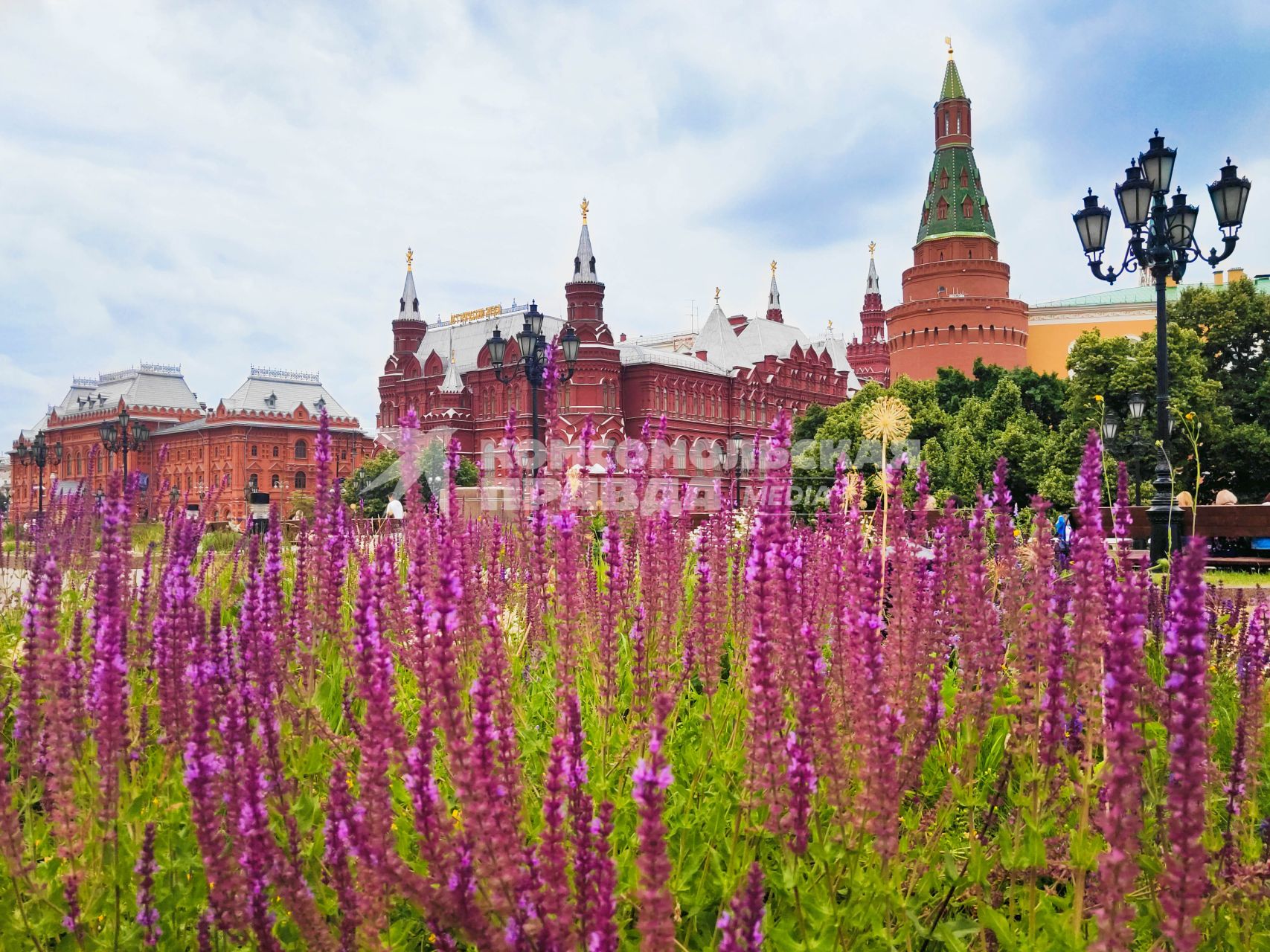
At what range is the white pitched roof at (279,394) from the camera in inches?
2840

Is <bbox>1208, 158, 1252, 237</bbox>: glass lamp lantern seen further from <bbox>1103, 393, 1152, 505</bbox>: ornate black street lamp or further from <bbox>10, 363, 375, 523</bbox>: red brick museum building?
<bbox>10, 363, 375, 523</bbox>: red brick museum building

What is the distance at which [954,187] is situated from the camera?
5709cm

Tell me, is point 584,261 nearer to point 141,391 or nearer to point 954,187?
point 954,187

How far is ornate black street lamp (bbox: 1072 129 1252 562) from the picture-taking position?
9500mm

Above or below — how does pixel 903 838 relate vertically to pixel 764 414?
below

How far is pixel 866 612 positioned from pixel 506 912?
99 cm

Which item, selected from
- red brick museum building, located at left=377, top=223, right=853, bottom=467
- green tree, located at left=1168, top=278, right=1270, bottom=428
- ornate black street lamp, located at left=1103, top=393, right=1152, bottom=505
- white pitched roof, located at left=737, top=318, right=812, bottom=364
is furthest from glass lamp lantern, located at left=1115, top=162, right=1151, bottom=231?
white pitched roof, located at left=737, top=318, right=812, bottom=364

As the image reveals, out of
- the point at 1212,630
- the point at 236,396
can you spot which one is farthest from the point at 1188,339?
the point at 236,396

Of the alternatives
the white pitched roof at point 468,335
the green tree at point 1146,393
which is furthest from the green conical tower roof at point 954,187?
the green tree at point 1146,393

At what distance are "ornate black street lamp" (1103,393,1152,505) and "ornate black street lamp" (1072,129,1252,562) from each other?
5.75 metres

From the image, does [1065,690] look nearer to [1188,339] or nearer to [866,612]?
[866,612]

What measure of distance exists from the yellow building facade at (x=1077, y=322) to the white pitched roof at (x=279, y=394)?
163ft

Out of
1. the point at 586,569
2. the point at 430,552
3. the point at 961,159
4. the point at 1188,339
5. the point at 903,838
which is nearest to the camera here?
the point at 903,838

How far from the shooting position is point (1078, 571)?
2045 millimetres
